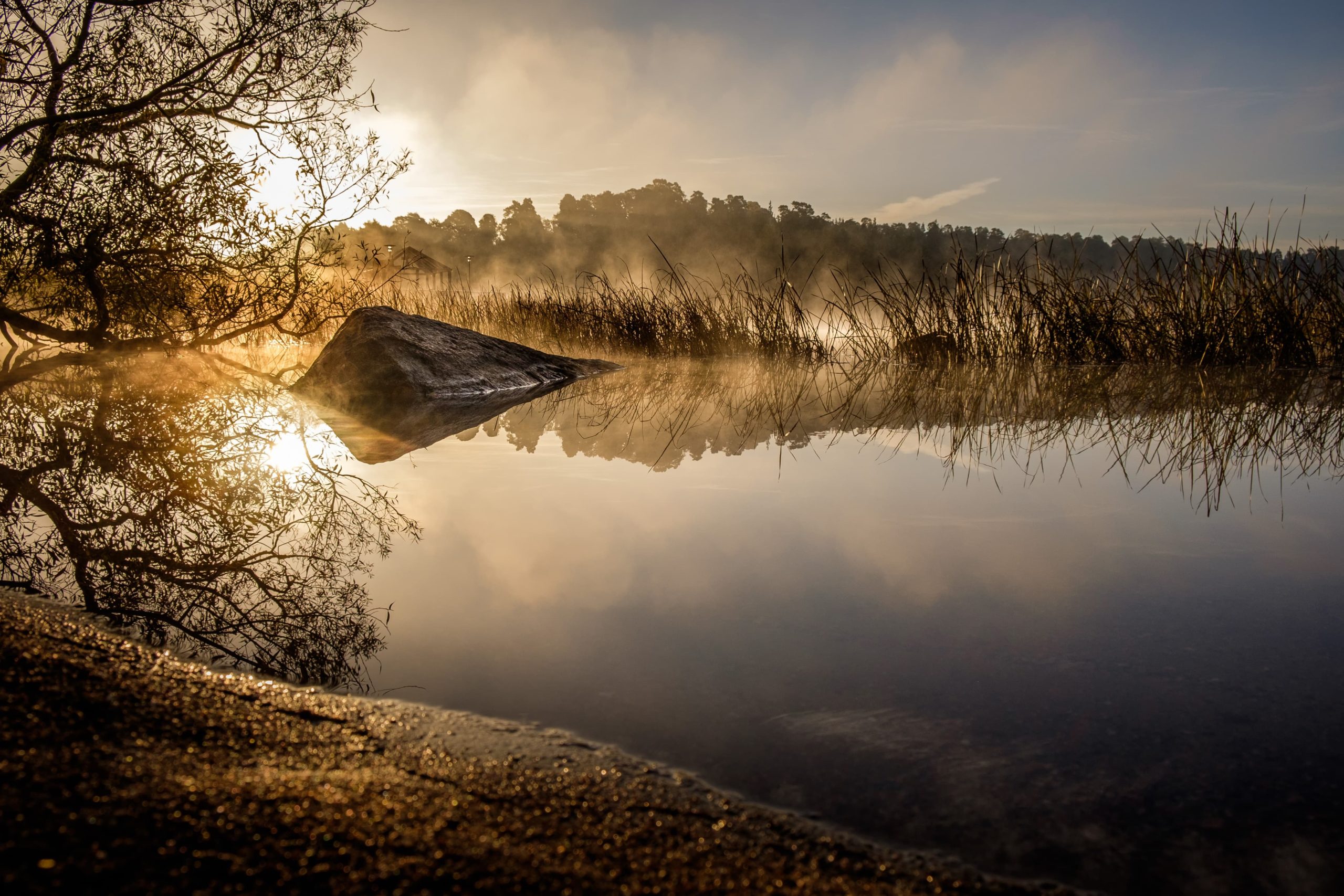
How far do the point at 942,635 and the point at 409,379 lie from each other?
13.8ft

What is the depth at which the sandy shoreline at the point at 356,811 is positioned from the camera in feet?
2.18

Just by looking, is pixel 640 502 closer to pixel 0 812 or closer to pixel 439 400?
pixel 0 812

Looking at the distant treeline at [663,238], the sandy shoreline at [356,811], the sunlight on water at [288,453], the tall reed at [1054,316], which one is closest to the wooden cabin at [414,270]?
the tall reed at [1054,316]

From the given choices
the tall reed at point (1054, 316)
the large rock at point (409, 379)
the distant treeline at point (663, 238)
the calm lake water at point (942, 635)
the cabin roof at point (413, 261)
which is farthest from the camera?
the distant treeline at point (663, 238)

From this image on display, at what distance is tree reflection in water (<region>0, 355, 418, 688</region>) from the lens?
48.8 inches

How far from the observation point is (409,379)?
190 inches

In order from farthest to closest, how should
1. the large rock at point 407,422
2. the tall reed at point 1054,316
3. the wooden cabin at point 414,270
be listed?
the wooden cabin at point 414,270
the tall reed at point 1054,316
the large rock at point 407,422

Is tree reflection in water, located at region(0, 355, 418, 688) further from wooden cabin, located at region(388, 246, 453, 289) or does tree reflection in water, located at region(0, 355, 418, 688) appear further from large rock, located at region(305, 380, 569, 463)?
wooden cabin, located at region(388, 246, 453, 289)

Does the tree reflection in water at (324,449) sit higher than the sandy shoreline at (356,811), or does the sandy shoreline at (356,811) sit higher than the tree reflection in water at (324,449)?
the tree reflection in water at (324,449)

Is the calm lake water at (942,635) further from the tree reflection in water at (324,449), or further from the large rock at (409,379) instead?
the large rock at (409,379)

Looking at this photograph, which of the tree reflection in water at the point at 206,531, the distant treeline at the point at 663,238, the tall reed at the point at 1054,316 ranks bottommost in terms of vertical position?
the tree reflection in water at the point at 206,531

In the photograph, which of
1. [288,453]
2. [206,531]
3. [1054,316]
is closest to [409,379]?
[288,453]

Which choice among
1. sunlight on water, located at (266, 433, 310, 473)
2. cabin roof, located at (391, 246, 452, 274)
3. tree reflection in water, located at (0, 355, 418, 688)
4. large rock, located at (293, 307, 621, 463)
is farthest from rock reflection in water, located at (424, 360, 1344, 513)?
cabin roof, located at (391, 246, 452, 274)

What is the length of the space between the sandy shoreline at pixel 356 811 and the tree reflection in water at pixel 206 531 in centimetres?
20
